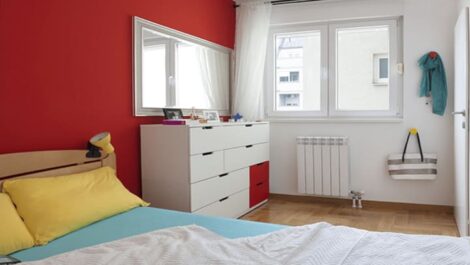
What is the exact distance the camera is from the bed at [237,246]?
4.62 feet

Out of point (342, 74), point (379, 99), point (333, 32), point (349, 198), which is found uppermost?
point (333, 32)

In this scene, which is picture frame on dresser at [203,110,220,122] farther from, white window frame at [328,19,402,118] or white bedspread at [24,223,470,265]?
white bedspread at [24,223,470,265]

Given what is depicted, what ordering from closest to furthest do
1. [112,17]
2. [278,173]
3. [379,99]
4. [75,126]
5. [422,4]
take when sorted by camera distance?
[75,126] < [112,17] < [422,4] < [379,99] < [278,173]

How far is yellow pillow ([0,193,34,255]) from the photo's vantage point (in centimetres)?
168

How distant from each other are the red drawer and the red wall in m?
1.25

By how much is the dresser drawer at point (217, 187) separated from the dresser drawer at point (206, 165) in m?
0.05

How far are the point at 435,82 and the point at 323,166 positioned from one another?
53.1 inches

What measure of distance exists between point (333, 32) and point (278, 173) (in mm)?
1668

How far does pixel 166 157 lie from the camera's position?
Result: 9.80ft

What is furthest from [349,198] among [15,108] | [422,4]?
[15,108]

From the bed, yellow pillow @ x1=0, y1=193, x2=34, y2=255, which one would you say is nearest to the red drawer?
the bed

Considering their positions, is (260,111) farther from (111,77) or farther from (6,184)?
(6,184)

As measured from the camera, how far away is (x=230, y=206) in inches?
141

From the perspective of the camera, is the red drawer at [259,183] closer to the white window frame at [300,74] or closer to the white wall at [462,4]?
the white window frame at [300,74]
